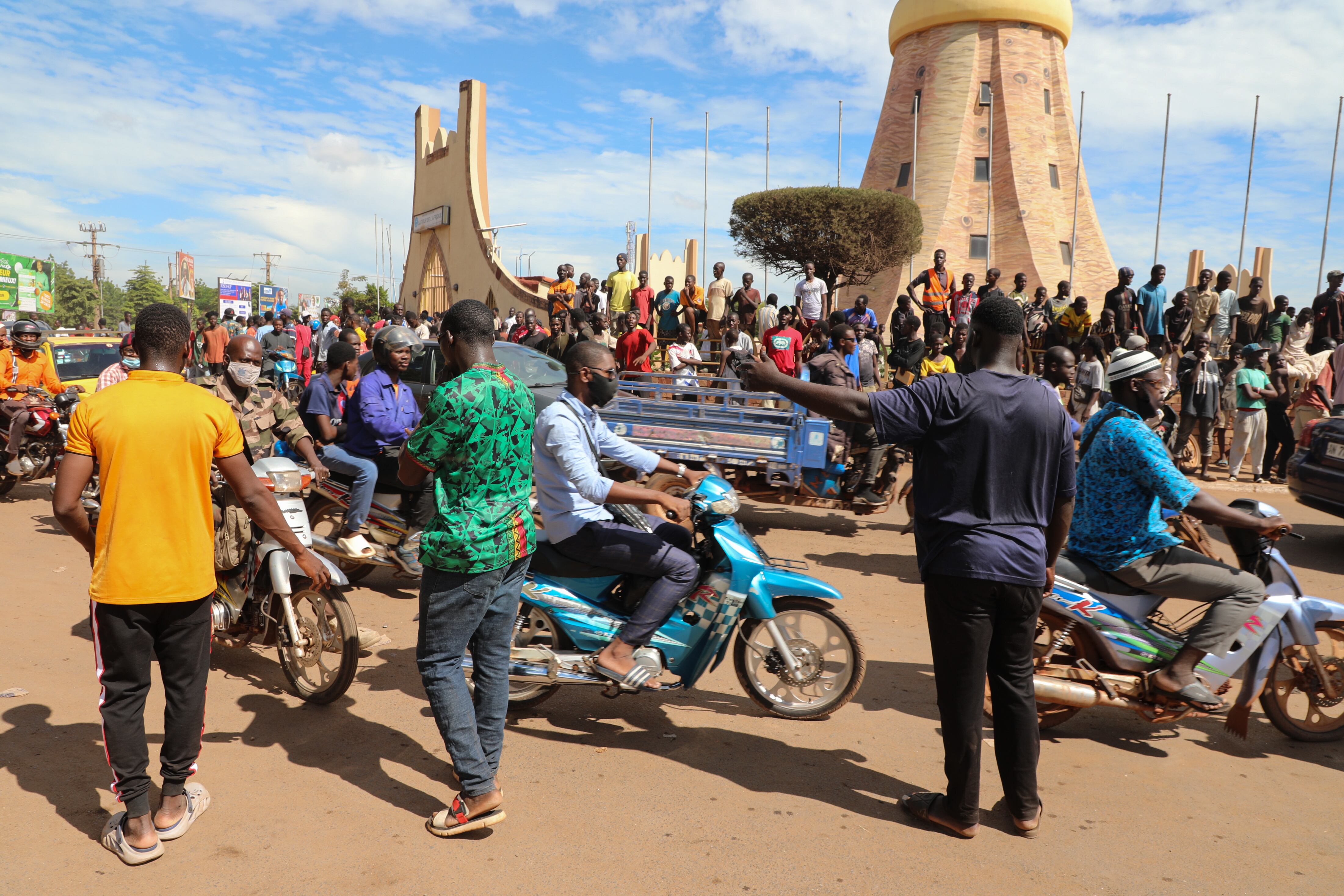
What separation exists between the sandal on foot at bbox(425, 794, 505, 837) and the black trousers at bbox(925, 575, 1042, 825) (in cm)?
170

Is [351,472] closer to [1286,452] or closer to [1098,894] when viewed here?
[1098,894]

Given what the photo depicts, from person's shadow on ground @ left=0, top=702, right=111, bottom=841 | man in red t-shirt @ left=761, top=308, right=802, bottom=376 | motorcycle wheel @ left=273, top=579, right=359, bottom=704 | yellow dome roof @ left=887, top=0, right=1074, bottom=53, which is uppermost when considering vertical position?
yellow dome roof @ left=887, top=0, right=1074, bottom=53

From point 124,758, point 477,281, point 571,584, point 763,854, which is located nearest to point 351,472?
point 571,584

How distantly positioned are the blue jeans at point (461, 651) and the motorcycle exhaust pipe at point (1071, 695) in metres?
2.34

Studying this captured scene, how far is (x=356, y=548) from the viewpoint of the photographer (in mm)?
5648

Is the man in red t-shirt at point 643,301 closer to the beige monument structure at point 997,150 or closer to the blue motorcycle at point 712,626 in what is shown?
the blue motorcycle at point 712,626

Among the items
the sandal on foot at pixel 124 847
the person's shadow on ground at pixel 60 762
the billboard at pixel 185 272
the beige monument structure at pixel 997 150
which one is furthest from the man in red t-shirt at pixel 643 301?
the billboard at pixel 185 272

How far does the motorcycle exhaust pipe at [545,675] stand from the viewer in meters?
4.05

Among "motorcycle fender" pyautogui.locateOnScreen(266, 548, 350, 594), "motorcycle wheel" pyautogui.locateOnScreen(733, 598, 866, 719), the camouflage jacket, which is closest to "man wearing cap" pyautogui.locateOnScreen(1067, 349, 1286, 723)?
"motorcycle wheel" pyautogui.locateOnScreen(733, 598, 866, 719)

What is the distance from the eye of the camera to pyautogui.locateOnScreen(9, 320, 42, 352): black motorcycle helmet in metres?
9.24

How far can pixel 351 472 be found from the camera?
636 centimetres

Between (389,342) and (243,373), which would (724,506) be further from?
(243,373)

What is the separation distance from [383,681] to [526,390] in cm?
225

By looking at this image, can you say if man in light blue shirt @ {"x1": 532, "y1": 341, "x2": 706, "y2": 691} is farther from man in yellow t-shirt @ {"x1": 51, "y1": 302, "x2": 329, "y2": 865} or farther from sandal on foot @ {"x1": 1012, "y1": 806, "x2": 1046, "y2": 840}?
sandal on foot @ {"x1": 1012, "y1": 806, "x2": 1046, "y2": 840}
